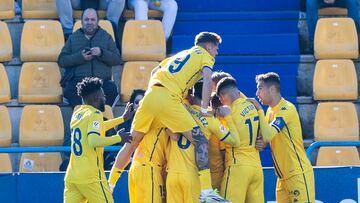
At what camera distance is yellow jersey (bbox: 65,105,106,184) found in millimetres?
11781

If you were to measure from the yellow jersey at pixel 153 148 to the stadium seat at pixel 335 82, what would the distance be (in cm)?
380

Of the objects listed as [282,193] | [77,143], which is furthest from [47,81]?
[282,193]

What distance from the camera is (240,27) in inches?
648

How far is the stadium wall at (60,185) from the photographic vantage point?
42.9 ft

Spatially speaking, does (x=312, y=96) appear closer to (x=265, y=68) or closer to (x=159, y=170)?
(x=265, y=68)

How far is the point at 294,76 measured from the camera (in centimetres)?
1566

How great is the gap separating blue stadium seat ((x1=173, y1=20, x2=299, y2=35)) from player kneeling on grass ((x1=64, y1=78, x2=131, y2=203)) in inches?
186

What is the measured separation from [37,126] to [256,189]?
12.6 feet

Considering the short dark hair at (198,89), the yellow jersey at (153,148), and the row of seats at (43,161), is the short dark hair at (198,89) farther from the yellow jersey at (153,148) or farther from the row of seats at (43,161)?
the row of seats at (43,161)

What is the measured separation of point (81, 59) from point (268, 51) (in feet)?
9.07

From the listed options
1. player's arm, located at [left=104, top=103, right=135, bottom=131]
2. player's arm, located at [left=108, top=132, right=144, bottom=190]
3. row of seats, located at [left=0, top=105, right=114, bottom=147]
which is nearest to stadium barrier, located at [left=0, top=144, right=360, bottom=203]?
player's arm, located at [left=108, top=132, right=144, bottom=190]

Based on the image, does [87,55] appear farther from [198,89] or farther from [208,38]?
[208,38]

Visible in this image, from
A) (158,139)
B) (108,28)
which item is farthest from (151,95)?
(108,28)

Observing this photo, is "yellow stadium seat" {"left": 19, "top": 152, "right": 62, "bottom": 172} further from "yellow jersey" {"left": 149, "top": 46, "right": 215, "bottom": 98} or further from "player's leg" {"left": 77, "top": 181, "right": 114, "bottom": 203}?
"yellow jersey" {"left": 149, "top": 46, "right": 215, "bottom": 98}
